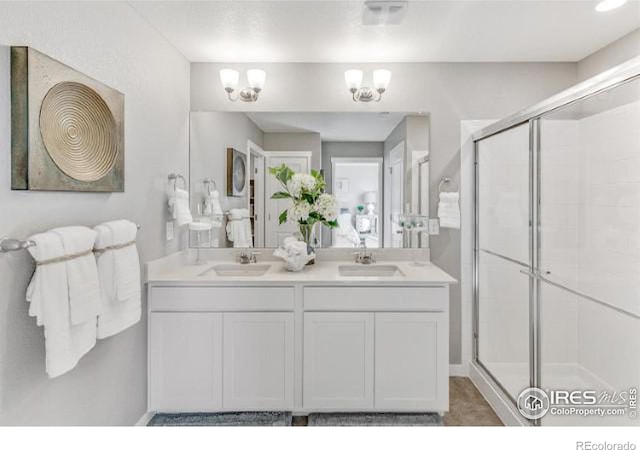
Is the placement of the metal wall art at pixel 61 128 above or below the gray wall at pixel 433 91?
below

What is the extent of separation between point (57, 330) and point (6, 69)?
0.89 metres

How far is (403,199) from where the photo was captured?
2.70m

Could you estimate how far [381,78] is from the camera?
2553 mm

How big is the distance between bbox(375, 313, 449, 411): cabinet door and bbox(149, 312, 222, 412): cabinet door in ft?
3.02

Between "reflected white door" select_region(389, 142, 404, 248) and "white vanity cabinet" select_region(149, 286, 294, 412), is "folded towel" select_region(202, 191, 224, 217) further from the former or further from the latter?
"reflected white door" select_region(389, 142, 404, 248)

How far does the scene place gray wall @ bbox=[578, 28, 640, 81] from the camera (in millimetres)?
2191

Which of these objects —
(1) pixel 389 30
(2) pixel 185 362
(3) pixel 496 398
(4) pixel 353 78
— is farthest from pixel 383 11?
(3) pixel 496 398

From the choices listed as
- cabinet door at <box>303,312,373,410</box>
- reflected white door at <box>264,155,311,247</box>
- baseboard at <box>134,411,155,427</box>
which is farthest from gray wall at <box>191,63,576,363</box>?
baseboard at <box>134,411,155,427</box>

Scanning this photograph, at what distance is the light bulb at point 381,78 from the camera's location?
2.55 meters

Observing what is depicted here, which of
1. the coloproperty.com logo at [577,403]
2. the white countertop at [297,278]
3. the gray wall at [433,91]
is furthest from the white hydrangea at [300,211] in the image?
the coloproperty.com logo at [577,403]

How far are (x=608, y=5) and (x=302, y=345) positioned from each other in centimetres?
242

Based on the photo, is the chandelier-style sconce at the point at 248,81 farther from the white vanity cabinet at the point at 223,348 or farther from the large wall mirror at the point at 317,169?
the white vanity cabinet at the point at 223,348

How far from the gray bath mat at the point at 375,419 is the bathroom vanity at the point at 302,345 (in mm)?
81

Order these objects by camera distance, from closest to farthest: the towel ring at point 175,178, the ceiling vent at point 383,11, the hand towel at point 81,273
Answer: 1. the hand towel at point 81,273
2. the ceiling vent at point 383,11
3. the towel ring at point 175,178
